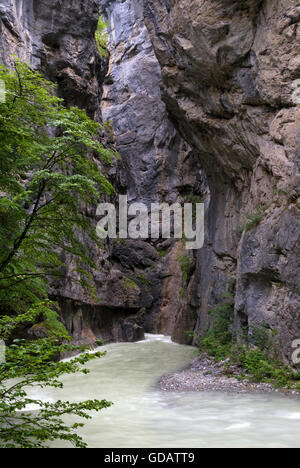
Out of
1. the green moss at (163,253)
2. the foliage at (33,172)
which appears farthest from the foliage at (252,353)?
the green moss at (163,253)

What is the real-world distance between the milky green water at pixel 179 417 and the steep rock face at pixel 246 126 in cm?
292

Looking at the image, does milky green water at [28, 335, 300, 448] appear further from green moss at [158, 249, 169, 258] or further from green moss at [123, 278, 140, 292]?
green moss at [158, 249, 169, 258]

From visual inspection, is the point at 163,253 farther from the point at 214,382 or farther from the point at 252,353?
the point at 214,382

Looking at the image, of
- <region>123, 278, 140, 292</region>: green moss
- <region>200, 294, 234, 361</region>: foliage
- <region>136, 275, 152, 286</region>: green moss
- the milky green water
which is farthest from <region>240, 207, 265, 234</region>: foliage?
<region>136, 275, 152, 286</region>: green moss

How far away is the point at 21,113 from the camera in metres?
4.95

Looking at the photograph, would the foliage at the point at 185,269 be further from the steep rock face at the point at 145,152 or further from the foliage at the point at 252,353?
the foliage at the point at 252,353

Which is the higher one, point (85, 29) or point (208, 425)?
point (85, 29)

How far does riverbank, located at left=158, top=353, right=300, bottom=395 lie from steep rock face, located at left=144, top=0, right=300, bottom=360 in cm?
136

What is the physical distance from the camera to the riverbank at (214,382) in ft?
28.6

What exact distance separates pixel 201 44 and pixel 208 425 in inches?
496

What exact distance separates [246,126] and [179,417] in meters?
10.4

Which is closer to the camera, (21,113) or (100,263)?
(21,113)

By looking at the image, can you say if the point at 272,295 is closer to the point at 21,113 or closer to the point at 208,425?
the point at 208,425

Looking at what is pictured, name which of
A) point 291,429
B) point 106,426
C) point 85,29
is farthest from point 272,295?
point 85,29
